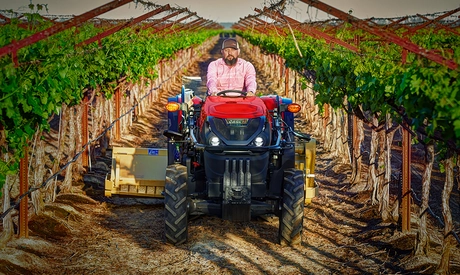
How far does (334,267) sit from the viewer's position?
6836mm

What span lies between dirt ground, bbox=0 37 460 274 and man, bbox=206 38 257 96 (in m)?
1.81

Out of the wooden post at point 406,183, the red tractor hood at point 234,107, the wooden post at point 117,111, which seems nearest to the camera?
the red tractor hood at point 234,107

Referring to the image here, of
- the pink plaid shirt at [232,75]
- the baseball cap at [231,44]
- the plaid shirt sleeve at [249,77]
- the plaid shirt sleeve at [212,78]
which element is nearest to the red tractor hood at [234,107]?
the plaid shirt sleeve at [212,78]

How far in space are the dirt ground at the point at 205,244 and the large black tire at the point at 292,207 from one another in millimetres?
184

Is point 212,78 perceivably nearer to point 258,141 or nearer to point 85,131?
point 258,141

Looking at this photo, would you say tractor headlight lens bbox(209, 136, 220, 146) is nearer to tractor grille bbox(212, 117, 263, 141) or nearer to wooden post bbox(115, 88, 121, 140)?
tractor grille bbox(212, 117, 263, 141)

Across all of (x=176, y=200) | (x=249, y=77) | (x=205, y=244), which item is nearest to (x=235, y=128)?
(x=176, y=200)

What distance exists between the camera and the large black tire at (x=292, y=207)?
23.1ft

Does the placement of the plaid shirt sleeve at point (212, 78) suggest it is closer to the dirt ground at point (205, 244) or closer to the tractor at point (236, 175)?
the tractor at point (236, 175)

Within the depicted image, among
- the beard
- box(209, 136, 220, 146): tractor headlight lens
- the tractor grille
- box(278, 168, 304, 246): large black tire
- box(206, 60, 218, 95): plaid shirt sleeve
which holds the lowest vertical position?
box(278, 168, 304, 246): large black tire

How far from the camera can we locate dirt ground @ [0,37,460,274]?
22.0ft

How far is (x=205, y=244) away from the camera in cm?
741

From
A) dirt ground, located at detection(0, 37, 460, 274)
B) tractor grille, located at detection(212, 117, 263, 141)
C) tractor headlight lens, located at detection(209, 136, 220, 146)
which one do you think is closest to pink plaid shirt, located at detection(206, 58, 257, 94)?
dirt ground, located at detection(0, 37, 460, 274)

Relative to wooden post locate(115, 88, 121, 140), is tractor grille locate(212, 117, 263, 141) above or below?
above
